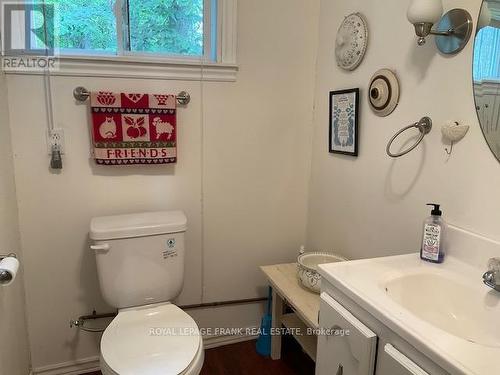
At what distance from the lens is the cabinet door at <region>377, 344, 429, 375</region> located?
31.2 inches

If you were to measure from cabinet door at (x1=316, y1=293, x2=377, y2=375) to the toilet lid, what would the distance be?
0.50 meters

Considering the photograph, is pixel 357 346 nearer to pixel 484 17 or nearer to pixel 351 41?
pixel 484 17

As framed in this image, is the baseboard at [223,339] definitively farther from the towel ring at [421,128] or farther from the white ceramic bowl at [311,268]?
the towel ring at [421,128]

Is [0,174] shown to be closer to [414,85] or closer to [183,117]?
[183,117]

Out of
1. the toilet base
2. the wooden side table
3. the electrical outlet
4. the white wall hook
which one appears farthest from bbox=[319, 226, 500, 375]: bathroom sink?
the electrical outlet

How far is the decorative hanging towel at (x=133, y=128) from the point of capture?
5.42 ft

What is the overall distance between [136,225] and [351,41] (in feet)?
4.11

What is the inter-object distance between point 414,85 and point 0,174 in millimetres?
1581

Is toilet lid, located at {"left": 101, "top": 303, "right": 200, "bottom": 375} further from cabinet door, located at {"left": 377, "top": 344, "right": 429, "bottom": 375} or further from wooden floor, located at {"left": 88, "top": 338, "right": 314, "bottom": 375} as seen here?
cabinet door, located at {"left": 377, "top": 344, "right": 429, "bottom": 375}

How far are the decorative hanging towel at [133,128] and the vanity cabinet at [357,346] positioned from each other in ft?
3.40

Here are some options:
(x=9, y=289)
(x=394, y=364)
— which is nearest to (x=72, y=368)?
(x=9, y=289)

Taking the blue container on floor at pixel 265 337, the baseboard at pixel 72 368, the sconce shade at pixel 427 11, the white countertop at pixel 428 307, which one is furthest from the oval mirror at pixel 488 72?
the baseboard at pixel 72 368

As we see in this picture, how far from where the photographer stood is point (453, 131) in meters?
1.17

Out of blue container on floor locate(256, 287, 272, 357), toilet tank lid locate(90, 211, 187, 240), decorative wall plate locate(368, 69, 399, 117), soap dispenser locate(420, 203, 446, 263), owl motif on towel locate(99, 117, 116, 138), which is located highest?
decorative wall plate locate(368, 69, 399, 117)
